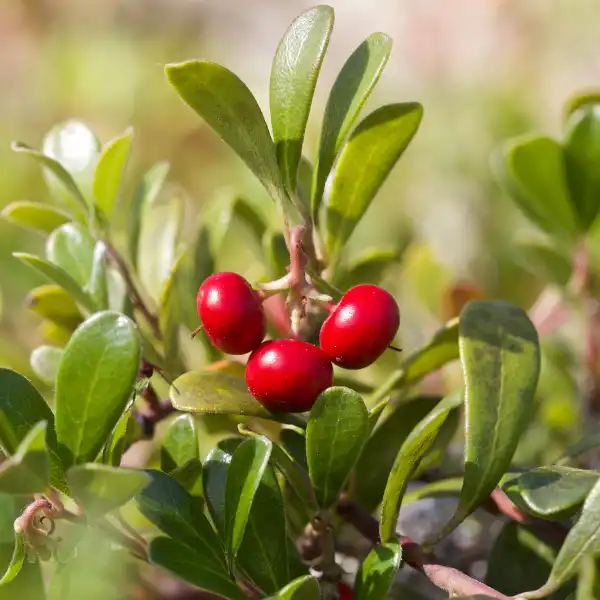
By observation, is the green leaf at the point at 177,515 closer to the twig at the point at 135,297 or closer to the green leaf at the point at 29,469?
the green leaf at the point at 29,469

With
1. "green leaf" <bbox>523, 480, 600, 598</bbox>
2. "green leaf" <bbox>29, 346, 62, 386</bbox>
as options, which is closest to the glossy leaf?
"green leaf" <bbox>523, 480, 600, 598</bbox>

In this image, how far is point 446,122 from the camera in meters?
2.88

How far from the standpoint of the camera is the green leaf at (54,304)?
1025 mm

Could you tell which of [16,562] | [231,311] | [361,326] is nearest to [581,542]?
[361,326]

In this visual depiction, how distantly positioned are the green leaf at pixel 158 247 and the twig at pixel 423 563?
1.28ft

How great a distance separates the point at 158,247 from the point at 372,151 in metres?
0.41

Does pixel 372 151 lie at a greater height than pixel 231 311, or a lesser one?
greater

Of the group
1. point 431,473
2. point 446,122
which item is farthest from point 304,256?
point 446,122

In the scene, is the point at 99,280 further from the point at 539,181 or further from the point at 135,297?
the point at 539,181

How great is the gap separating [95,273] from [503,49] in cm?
323

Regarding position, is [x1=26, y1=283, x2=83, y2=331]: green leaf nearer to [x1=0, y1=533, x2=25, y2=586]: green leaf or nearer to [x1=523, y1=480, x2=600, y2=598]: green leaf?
[x1=0, y1=533, x2=25, y2=586]: green leaf

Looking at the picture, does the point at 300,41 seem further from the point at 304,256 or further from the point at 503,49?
the point at 503,49

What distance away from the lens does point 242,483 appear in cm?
66

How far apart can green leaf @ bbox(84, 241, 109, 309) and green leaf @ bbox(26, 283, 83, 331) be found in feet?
0.52
